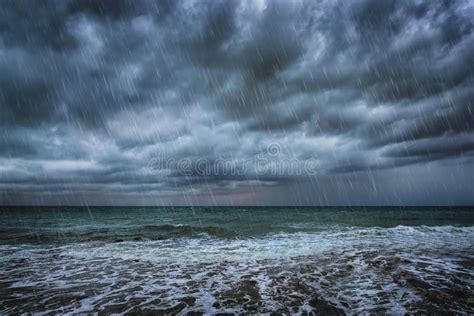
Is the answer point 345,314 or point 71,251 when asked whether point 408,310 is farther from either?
point 71,251

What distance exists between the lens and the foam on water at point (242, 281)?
5.78 metres

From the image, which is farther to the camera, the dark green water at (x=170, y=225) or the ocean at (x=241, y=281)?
the dark green water at (x=170, y=225)

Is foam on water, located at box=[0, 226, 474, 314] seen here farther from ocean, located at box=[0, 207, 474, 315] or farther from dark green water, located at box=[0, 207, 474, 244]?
dark green water, located at box=[0, 207, 474, 244]

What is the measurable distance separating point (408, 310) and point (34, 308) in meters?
8.63

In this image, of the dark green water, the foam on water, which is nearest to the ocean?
the foam on water

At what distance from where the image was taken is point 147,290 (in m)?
6.98

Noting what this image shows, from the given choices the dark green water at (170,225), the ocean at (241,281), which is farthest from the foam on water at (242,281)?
the dark green water at (170,225)

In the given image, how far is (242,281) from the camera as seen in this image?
25.0 ft

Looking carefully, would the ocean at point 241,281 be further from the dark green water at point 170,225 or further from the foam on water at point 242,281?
the dark green water at point 170,225

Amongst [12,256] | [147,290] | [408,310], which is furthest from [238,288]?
[12,256]

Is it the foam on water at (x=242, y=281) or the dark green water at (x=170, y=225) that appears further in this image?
the dark green water at (x=170, y=225)

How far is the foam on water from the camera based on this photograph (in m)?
5.78

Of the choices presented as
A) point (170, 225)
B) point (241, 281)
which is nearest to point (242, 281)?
point (241, 281)

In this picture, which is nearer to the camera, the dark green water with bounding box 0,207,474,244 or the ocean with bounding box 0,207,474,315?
the ocean with bounding box 0,207,474,315
